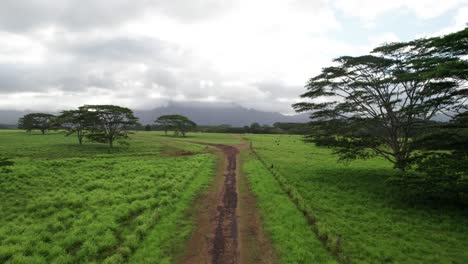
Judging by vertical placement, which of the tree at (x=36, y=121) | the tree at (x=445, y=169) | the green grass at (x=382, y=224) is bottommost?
the green grass at (x=382, y=224)

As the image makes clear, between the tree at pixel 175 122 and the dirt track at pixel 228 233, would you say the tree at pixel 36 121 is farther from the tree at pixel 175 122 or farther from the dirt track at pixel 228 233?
the dirt track at pixel 228 233

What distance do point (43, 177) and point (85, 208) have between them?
9.10 metres

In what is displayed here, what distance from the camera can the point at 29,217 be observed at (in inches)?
442

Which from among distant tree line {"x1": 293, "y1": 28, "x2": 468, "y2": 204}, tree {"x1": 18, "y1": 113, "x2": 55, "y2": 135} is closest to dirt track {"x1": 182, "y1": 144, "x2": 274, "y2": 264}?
distant tree line {"x1": 293, "y1": 28, "x2": 468, "y2": 204}

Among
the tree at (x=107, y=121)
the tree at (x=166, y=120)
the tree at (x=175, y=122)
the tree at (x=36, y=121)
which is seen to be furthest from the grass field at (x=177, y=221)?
the tree at (x=36, y=121)

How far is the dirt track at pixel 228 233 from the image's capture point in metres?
8.09

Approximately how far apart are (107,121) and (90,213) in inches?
1345

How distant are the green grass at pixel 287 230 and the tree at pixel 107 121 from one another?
33.7 metres

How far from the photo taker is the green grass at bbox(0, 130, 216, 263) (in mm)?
8391

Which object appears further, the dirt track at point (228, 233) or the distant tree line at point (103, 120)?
the distant tree line at point (103, 120)

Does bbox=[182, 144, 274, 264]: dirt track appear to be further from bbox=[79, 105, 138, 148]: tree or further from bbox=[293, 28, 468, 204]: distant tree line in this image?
bbox=[79, 105, 138, 148]: tree

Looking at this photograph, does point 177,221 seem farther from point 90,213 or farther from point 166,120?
point 166,120

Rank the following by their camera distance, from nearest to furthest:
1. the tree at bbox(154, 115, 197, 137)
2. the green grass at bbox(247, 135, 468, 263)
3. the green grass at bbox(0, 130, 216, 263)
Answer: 1. the green grass at bbox(0, 130, 216, 263)
2. the green grass at bbox(247, 135, 468, 263)
3. the tree at bbox(154, 115, 197, 137)

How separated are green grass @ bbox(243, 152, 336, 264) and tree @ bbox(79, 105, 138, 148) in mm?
33721
